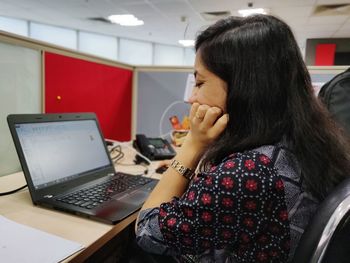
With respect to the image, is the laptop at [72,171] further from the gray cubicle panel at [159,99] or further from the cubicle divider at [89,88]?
the gray cubicle panel at [159,99]

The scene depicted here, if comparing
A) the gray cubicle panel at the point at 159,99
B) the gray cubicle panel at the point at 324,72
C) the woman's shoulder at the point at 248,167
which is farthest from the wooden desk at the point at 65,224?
the gray cubicle panel at the point at 324,72

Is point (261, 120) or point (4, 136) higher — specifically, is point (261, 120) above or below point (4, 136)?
above

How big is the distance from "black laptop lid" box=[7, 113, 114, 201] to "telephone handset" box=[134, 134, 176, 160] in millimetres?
286

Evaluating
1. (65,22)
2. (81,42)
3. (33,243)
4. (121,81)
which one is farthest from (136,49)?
(33,243)

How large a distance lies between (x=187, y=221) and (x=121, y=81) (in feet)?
4.54

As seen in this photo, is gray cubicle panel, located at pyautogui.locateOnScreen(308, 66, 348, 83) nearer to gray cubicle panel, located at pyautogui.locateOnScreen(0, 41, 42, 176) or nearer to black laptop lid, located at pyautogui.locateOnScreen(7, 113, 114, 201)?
black laptop lid, located at pyautogui.locateOnScreen(7, 113, 114, 201)

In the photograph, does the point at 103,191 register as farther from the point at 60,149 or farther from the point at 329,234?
the point at 329,234

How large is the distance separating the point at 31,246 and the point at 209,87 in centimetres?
44

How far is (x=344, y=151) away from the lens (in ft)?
1.93

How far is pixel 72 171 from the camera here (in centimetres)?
90

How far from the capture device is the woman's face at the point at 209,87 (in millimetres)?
619

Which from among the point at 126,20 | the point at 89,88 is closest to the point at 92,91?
the point at 89,88

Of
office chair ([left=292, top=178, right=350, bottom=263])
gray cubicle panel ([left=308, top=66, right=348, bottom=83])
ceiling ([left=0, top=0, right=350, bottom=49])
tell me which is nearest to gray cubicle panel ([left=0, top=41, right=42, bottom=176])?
office chair ([left=292, top=178, right=350, bottom=263])

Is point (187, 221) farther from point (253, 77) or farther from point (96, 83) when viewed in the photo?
point (96, 83)
